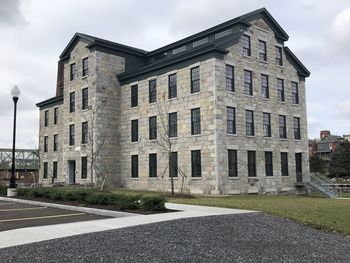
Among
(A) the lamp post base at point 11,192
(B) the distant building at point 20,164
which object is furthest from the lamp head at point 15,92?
(B) the distant building at point 20,164

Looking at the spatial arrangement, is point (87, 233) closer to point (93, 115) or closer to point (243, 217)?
point (243, 217)

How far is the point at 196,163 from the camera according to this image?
3002cm

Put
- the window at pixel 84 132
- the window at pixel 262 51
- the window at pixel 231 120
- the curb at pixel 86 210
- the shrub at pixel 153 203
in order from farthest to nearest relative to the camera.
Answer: the window at pixel 84 132 → the window at pixel 262 51 → the window at pixel 231 120 → the shrub at pixel 153 203 → the curb at pixel 86 210

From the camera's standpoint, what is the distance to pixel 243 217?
A: 1373 cm

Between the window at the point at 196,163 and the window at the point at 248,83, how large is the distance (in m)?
6.52

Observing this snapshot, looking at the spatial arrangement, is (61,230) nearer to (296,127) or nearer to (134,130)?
(134,130)

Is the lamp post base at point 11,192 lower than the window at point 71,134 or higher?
lower

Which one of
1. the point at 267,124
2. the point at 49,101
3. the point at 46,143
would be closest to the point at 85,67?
the point at 49,101

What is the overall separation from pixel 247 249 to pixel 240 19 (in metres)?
25.3

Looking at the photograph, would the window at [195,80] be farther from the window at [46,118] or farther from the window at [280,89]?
the window at [46,118]

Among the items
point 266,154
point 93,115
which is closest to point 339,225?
point 266,154

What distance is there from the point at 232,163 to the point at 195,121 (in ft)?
13.8

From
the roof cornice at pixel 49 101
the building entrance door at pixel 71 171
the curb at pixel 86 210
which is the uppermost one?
the roof cornice at pixel 49 101

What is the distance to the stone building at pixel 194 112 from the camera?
97.5 feet
